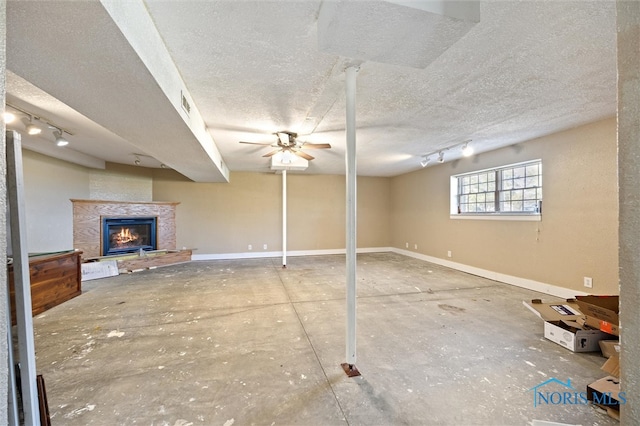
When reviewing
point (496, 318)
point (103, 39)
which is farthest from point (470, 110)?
point (103, 39)

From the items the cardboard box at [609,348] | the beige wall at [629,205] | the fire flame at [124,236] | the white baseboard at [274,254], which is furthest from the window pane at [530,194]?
the fire flame at [124,236]

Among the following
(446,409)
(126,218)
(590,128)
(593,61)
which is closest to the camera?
(446,409)

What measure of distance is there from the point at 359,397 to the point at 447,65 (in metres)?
2.55

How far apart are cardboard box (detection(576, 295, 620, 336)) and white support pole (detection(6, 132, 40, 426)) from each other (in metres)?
3.75

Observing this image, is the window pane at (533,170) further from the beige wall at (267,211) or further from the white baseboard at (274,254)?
the white baseboard at (274,254)

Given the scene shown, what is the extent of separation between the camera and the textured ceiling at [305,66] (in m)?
1.34

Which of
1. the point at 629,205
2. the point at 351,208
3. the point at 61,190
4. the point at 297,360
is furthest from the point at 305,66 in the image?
the point at 61,190

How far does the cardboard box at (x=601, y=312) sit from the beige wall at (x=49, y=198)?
6.86 meters

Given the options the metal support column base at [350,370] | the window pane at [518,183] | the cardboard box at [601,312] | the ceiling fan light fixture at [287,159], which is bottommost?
the metal support column base at [350,370]

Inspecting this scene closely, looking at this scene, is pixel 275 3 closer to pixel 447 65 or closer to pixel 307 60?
pixel 307 60

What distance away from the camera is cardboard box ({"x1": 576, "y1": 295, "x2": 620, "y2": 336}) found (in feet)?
6.66

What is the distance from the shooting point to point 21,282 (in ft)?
3.83

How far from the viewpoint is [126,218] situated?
18.2ft

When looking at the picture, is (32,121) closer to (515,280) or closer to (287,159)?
(287,159)
